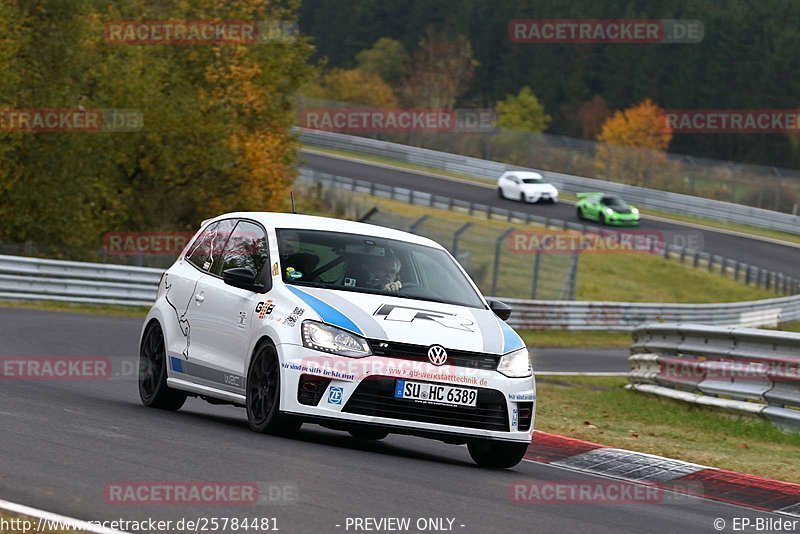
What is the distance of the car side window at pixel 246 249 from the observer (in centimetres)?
1096

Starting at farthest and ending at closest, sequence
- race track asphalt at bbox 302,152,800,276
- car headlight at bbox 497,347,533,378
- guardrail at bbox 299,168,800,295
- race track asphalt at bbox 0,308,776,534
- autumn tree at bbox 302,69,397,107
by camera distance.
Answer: autumn tree at bbox 302,69,397,107 → race track asphalt at bbox 302,152,800,276 → guardrail at bbox 299,168,800,295 → car headlight at bbox 497,347,533,378 → race track asphalt at bbox 0,308,776,534

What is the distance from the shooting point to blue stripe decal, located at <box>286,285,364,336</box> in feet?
32.0

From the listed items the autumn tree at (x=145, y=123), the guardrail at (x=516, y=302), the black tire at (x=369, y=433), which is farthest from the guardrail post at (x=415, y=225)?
the black tire at (x=369, y=433)

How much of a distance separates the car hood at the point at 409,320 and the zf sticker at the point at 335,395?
41 centimetres

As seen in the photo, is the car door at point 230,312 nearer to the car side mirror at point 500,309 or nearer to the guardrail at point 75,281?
the car side mirror at point 500,309

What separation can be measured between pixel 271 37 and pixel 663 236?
19.6 meters

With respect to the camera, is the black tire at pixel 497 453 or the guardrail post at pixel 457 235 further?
the guardrail post at pixel 457 235

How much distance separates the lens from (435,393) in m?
9.75

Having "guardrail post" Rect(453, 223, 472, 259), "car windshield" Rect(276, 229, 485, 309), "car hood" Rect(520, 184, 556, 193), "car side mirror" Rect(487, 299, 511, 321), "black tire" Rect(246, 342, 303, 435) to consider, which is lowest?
"car hood" Rect(520, 184, 556, 193)

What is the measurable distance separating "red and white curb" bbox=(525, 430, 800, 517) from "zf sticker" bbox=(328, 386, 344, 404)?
2.22m

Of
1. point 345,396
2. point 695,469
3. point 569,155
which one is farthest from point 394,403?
point 569,155

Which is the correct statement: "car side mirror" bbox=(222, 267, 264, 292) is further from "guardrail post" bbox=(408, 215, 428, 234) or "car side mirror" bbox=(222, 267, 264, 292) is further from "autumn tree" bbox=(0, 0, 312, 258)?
"autumn tree" bbox=(0, 0, 312, 258)

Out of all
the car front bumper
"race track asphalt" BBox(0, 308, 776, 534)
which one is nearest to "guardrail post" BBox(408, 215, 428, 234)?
"race track asphalt" BBox(0, 308, 776, 534)

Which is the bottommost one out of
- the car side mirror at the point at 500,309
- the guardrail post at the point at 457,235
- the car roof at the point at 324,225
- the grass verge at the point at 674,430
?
the guardrail post at the point at 457,235
